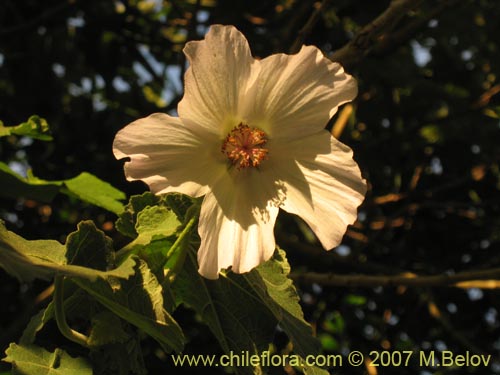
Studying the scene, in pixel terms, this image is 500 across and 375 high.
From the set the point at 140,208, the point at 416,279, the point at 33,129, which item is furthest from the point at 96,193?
the point at 416,279

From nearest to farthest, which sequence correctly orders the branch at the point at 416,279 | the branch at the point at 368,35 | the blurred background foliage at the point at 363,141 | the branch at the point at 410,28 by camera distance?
the branch at the point at 368,35, the branch at the point at 416,279, the branch at the point at 410,28, the blurred background foliage at the point at 363,141

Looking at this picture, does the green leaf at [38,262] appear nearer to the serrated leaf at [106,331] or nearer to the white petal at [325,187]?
the serrated leaf at [106,331]

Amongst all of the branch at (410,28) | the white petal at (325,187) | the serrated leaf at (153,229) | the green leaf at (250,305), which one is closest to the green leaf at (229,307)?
the green leaf at (250,305)

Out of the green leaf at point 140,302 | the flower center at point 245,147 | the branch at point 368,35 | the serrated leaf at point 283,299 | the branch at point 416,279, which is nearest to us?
the green leaf at point 140,302

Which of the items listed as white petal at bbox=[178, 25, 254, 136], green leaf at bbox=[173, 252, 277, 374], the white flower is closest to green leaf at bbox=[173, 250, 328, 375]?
green leaf at bbox=[173, 252, 277, 374]

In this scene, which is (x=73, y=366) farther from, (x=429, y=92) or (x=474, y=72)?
(x=474, y=72)

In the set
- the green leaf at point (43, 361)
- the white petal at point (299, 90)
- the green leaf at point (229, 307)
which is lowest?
the green leaf at point (229, 307)

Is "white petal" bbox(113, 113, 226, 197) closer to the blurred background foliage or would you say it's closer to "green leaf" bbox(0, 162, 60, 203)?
"green leaf" bbox(0, 162, 60, 203)

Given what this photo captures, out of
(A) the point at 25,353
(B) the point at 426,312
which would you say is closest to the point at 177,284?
(A) the point at 25,353
